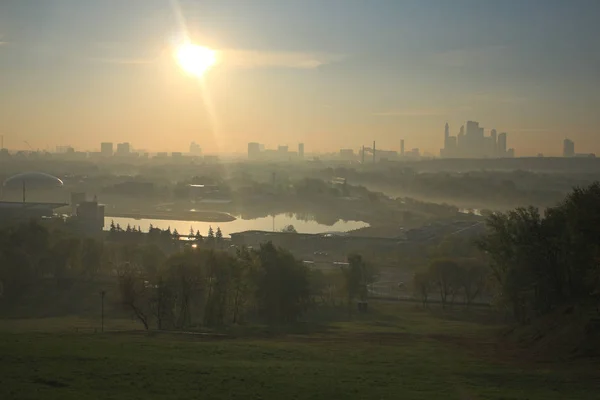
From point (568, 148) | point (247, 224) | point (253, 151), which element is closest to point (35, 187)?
point (247, 224)

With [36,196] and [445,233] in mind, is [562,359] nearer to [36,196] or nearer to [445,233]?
[445,233]

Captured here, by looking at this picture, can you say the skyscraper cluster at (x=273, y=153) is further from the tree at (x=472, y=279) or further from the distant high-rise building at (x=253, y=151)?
the tree at (x=472, y=279)

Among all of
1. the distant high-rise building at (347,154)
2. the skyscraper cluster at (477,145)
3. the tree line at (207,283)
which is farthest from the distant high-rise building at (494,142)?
the tree line at (207,283)

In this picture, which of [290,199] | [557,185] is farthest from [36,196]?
[557,185]

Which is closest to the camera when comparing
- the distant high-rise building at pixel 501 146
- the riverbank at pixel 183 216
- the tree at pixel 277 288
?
the tree at pixel 277 288

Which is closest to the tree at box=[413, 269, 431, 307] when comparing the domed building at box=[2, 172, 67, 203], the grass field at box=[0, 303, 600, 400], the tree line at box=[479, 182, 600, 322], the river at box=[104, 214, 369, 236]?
the tree line at box=[479, 182, 600, 322]

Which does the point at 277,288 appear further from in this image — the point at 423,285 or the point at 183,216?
the point at 183,216
